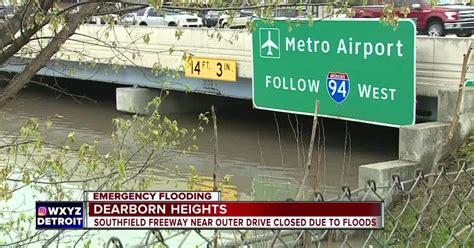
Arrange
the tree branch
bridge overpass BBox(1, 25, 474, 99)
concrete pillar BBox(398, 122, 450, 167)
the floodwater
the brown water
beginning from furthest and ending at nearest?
the brown water < the floodwater < bridge overpass BBox(1, 25, 474, 99) < concrete pillar BBox(398, 122, 450, 167) < the tree branch

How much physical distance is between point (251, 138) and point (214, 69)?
6.45 feet

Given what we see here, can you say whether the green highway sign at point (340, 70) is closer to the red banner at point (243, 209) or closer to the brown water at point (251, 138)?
the brown water at point (251, 138)

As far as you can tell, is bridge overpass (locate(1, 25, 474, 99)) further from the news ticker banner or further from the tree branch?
the news ticker banner

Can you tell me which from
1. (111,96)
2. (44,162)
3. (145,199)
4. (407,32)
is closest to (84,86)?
(111,96)

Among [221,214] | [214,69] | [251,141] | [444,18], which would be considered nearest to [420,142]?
[251,141]

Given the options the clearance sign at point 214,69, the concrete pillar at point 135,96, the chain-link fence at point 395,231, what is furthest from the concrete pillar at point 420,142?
the concrete pillar at point 135,96

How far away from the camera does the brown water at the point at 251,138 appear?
14117 millimetres

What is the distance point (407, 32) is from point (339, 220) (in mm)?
10551

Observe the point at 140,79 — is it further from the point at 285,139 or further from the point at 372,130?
the point at 372,130

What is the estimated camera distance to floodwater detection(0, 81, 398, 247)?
12461mm

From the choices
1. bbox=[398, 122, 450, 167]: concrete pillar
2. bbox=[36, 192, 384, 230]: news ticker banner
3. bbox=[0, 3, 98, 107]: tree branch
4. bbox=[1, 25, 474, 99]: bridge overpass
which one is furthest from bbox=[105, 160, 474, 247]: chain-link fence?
bbox=[398, 122, 450, 167]: concrete pillar

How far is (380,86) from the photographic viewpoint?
13.0 m

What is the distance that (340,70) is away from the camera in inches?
534

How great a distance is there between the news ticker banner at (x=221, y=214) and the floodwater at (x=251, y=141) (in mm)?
5385
